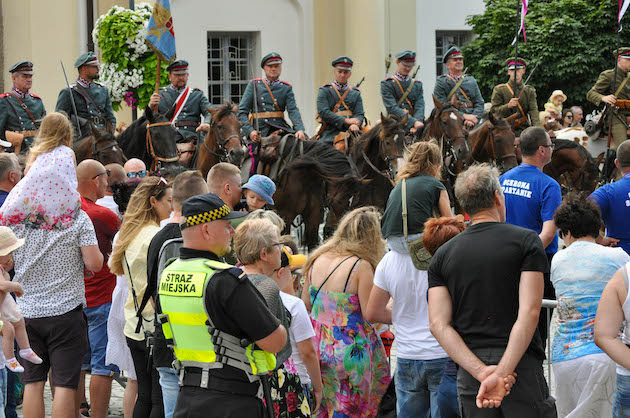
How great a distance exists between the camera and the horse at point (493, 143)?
14.3 m

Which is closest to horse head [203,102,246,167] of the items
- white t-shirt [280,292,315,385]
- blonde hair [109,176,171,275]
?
blonde hair [109,176,171,275]

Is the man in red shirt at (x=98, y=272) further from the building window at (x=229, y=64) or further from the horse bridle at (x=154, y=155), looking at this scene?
the building window at (x=229, y=64)

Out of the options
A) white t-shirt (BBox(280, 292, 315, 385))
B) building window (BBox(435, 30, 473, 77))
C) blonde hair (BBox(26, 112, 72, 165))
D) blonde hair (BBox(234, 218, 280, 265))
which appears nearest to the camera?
blonde hair (BBox(234, 218, 280, 265))

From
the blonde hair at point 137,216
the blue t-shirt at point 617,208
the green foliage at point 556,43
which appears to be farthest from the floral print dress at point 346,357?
the green foliage at point 556,43

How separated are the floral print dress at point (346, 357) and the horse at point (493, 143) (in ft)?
26.8

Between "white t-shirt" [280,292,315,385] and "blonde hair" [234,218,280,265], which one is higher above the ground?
"blonde hair" [234,218,280,265]

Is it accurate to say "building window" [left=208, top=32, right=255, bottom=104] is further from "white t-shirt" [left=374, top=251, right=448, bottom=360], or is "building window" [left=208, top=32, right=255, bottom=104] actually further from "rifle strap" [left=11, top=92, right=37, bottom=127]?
"white t-shirt" [left=374, top=251, right=448, bottom=360]

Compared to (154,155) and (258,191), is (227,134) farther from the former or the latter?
(258,191)

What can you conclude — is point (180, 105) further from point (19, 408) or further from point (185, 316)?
point (185, 316)

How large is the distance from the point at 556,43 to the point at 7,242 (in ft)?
71.1

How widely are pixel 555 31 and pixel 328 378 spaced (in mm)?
21240

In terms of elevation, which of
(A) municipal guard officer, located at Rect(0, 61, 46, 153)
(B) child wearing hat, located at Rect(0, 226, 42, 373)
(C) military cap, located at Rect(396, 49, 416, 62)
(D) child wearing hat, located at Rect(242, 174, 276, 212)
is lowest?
(B) child wearing hat, located at Rect(0, 226, 42, 373)

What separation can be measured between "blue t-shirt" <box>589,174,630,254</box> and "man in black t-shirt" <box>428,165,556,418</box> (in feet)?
12.3

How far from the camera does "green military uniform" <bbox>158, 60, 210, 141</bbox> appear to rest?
15555 mm
